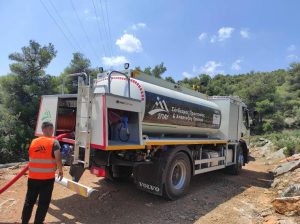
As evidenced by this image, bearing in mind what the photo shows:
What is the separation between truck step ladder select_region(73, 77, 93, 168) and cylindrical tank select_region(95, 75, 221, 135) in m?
0.40

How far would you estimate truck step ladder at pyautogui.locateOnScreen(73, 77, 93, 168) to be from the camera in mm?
5238

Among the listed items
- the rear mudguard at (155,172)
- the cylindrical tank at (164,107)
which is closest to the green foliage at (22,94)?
the cylindrical tank at (164,107)

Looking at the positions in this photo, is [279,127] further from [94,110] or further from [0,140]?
[94,110]

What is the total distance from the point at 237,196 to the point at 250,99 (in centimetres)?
3106

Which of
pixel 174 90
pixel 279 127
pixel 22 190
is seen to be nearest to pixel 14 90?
pixel 22 190

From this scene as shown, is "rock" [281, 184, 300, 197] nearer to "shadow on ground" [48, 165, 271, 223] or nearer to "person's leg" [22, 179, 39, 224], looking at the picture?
"shadow on ground" [48, 165, 271, 223]

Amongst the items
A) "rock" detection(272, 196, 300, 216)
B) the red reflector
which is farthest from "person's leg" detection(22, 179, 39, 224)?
"rock" detection(272, 196, 300, 216)

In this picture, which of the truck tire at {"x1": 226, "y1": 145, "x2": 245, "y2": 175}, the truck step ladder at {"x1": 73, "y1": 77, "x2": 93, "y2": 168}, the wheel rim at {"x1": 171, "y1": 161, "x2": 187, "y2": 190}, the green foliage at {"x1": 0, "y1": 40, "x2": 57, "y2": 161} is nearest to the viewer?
the truck step ladder at {"x1": 73, "y1": 77, "x2": 93, "y2": 168}

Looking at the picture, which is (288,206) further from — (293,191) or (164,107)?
(164,107)

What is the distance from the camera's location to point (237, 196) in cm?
787

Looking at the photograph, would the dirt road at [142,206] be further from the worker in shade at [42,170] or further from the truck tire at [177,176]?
the worker in shade at [42,170]

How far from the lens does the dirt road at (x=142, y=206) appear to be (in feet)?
18.5

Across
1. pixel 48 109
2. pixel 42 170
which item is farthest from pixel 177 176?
pixel 42 170

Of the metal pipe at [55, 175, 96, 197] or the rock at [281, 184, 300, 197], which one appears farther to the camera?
the rock at [281, 184, 300, 197]
